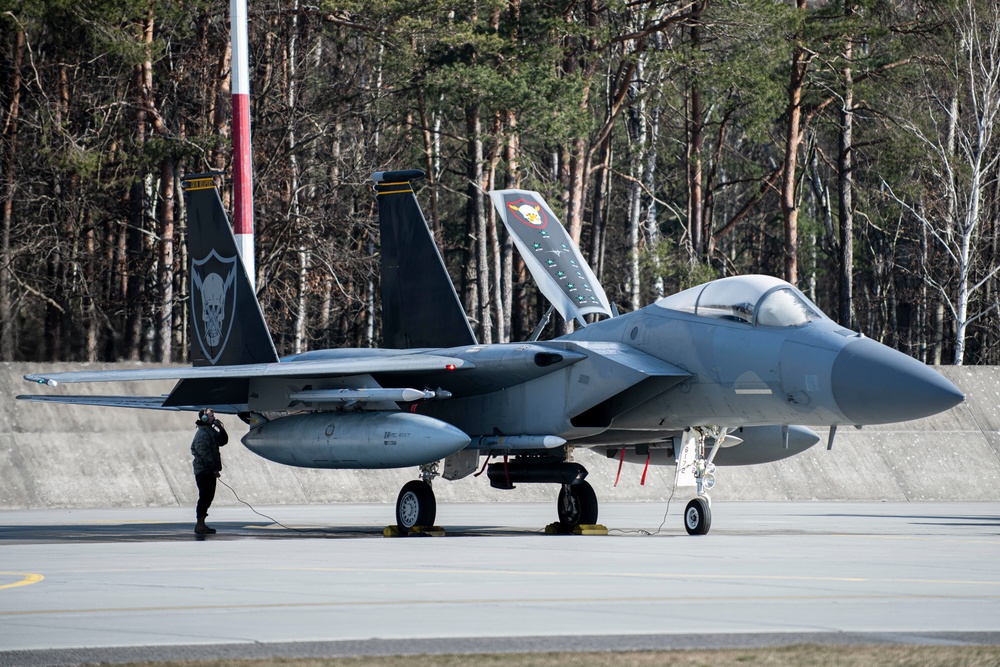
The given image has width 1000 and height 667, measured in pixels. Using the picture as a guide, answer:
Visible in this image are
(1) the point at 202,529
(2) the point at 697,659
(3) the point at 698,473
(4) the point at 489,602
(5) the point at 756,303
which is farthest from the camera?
(1) the point at 202,529

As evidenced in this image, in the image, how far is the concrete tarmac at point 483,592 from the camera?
19.7 feet

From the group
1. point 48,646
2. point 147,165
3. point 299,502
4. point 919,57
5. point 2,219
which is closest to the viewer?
point 48,646

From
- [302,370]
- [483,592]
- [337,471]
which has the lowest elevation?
[483,592]

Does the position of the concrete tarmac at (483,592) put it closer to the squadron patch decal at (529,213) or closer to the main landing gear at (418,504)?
the main landing gear at (418,504)

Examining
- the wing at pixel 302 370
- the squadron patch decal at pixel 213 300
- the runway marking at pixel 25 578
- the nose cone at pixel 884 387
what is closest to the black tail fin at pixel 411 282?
the squadron patch decal at pixel 213 300

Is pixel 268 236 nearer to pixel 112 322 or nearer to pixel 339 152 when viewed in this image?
pixel 112 322

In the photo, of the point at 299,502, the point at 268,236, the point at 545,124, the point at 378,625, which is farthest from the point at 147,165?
the point at 378,625

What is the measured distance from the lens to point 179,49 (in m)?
33.1

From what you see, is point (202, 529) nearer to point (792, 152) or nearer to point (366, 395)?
point (366, 395)

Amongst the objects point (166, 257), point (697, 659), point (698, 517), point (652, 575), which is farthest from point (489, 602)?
point (166, 257)

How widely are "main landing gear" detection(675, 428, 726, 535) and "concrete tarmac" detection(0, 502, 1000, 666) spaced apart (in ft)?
0.79

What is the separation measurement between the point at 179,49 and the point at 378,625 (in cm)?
2900

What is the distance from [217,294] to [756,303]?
736cm

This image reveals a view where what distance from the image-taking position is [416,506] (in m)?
14.6
